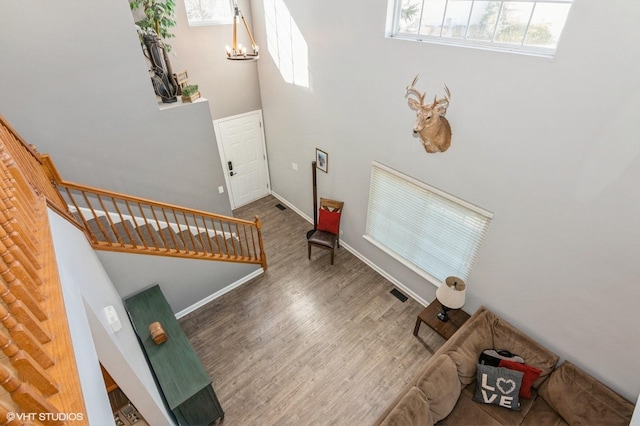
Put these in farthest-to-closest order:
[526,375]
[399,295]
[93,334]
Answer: [399,295] < [526,375] < [93,334]

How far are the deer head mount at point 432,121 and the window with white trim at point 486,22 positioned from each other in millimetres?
523

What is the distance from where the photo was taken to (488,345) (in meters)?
3.71

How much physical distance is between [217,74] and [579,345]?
6842 millimetres

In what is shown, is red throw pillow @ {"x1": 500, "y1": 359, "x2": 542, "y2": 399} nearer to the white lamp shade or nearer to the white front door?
the white lamp shade

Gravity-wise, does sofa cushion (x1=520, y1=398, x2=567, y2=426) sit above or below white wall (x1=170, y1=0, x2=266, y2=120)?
below

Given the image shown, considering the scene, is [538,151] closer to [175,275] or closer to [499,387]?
[499,387]

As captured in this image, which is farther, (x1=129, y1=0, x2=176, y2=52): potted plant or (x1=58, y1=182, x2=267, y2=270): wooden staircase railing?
(x1=129, y1=0, x2=176, y2=52): potted plant

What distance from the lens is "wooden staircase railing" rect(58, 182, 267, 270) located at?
3.72 metres

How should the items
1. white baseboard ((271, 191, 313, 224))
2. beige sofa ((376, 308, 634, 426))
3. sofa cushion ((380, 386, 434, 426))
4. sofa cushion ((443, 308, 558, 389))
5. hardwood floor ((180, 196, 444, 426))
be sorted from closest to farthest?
sofa cushion ((380, 386, 434, 426))
beige sofa ((376, 308, 634, 426))
sofa cushion ((443, 308, 558, 389))
hardwood floor ((180, 196, 444, 426))
white baseboard ((271, 191, 313, 224))

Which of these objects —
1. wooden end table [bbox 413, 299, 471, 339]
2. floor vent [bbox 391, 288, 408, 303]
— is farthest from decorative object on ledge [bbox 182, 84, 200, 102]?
wooden end table [bbox 413, 299, 471, 339]

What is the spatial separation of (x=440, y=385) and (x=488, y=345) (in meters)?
0.90

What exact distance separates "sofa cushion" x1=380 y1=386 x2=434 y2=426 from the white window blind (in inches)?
68.6

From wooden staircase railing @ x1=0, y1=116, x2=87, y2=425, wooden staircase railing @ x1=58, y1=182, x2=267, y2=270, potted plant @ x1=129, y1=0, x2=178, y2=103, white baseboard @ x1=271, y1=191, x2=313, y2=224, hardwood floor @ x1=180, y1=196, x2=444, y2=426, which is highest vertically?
potted plant @ x1=129, y1=0, x2=178, y2=103

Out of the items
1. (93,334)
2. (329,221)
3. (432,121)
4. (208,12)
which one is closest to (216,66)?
(208,12)
